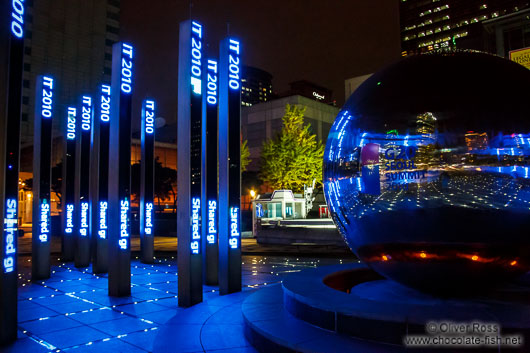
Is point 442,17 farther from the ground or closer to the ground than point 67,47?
farther from the ground

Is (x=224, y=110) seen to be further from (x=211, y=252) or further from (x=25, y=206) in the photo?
(x=25, y=206)

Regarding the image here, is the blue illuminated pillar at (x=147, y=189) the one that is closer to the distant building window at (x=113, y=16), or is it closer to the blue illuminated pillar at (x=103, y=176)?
the blue illuminated pillar at (x=103, y=176)

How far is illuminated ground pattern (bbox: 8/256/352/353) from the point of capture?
609 centimetres

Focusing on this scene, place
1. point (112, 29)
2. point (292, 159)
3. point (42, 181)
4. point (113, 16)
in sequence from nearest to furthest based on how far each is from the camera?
1. point (42, 181)
2. point (292, 159)
3. point (112, 29)
4. point (113, 16)

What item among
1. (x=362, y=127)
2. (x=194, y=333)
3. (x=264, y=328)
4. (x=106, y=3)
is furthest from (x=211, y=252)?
(x=106, y=3)

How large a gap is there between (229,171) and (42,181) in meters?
7.63

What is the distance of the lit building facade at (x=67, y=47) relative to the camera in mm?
70188

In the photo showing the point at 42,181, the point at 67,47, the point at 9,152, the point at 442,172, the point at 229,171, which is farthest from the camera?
the point at 67,47

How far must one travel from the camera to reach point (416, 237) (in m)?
5.17

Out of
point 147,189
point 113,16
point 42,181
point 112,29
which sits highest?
point 113,16

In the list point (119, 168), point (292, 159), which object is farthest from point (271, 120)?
point (119, 168)

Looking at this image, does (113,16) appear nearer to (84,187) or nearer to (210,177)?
(84,187)

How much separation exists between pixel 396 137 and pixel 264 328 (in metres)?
3.12

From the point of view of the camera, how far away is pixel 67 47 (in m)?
76.1
